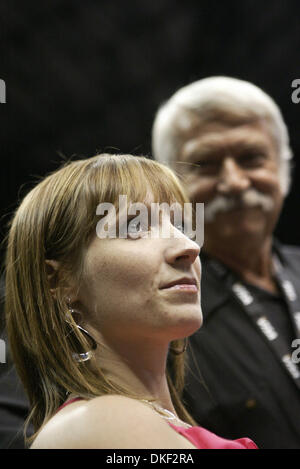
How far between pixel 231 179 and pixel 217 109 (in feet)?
0.74

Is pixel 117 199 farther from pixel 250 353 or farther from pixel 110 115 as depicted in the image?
pixel 110 115

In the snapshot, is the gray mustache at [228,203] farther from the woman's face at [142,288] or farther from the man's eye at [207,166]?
the woman's face at [142,288]

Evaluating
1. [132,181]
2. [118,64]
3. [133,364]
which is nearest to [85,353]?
[133,364]

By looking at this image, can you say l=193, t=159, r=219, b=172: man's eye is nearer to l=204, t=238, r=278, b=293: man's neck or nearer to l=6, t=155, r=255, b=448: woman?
l=204, t=238, r=278, b=293: man's neck

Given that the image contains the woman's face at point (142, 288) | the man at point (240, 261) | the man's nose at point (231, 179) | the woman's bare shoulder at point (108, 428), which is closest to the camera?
the woman's bare shoulder at point (108, 428)

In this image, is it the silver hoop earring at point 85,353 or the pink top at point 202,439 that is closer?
the pink top at point 202,439

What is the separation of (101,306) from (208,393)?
1.79 feet

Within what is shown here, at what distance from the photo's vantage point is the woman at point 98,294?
3.51 ft

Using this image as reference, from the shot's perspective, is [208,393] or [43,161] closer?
[208,393]

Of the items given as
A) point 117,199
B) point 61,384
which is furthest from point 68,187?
point 61,384

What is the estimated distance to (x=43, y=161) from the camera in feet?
7.31

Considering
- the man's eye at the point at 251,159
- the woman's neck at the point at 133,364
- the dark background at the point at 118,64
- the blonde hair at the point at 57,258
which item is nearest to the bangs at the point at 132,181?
the blonde hair at the point at 57,258

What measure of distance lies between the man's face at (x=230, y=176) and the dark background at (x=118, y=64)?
15.5 inches

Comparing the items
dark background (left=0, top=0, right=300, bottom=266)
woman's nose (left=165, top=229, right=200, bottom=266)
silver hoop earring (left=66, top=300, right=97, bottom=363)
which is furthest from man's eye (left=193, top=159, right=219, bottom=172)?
silver hoop earring (left=66, top=300, right=97, bottom=363)
